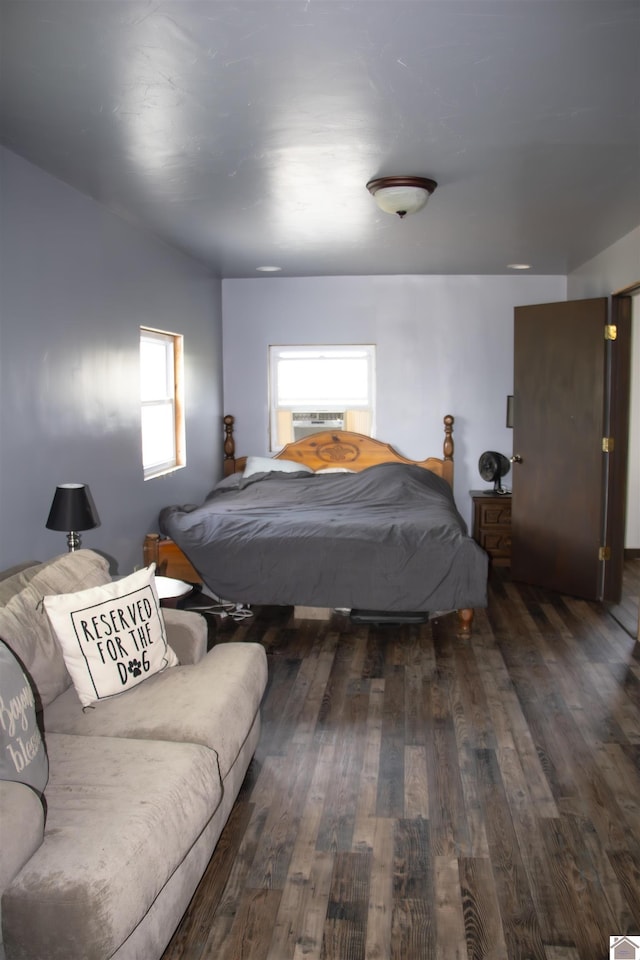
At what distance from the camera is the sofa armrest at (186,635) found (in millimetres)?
2857

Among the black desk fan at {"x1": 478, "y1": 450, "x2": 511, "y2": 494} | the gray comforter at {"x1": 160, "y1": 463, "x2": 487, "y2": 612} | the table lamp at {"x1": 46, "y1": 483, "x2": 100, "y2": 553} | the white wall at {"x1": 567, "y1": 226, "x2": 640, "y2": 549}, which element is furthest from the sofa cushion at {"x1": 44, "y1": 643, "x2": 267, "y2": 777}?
the black desk fan at {"x1": 478, "y1": 450, "x2": 511, "y2": 494}

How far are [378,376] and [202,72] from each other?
450 cm

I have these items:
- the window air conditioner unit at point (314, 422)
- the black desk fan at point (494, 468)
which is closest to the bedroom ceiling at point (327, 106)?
the black desk fan at point (494, 468)

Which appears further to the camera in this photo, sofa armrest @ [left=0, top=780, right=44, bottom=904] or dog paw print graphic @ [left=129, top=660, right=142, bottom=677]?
dog paw print graphic @ [left=129, top=660, right=142, bottom=677]

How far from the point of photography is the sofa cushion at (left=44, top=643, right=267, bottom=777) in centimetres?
230

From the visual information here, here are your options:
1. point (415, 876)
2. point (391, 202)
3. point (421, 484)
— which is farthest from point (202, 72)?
point (421, 484)

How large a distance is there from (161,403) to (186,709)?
10.9 feet

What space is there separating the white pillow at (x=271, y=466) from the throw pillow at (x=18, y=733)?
14.2 feet

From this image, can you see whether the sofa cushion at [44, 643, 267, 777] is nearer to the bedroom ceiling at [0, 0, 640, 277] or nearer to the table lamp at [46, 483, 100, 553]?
the table lamp at [46, 483, 100, 553]

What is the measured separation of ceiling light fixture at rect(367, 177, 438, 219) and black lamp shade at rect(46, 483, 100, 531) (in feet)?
6.21

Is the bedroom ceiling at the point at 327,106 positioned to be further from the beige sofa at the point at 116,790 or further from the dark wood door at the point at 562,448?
the beige sofa at the point at 116,790

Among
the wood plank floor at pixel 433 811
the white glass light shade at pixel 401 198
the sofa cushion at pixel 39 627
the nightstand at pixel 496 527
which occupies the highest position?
the white glass light shade at pixel 401 198

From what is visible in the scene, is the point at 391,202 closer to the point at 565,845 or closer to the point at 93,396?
the point at 93,396

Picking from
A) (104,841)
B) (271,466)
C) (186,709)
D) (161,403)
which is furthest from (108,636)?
(271,466)
